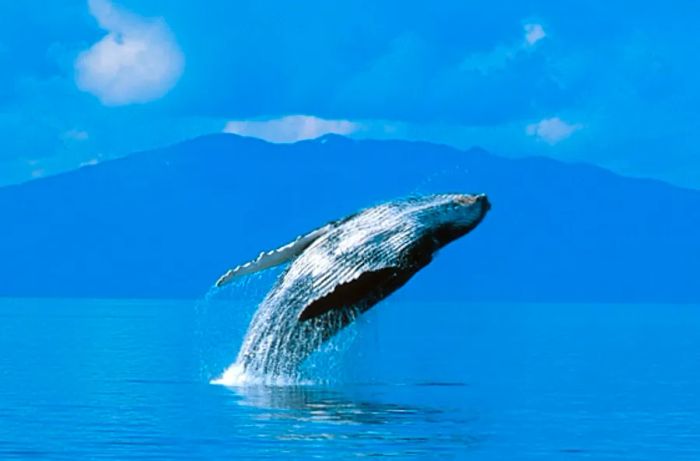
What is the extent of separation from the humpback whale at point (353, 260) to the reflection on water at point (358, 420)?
104 cm

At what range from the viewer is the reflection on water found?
1662 cm

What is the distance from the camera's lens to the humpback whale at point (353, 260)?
1873 centimetres

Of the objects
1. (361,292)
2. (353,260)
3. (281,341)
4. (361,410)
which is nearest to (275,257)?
(353,260)

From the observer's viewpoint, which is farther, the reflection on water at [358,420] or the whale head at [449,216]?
the whale head at [449,216]

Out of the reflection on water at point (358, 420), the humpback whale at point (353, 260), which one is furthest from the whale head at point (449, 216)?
the reflection on water at point (358, 420)

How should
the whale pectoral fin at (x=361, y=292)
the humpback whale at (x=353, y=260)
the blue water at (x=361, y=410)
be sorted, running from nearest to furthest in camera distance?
the blue water at (x=361, y=410) → the whale pectoral fin at (x=361, y=292) → the humpback whale at (x=353, y=260)

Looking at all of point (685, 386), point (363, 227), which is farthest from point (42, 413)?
point (685, 386)

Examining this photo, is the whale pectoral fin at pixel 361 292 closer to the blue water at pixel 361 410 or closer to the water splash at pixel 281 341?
the water splash at pixel 281 341

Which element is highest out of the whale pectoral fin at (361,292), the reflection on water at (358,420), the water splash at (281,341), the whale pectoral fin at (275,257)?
the whale pectoral fin at (275,257)

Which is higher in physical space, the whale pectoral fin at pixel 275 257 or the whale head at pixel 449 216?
the whale head at pixel 449 216

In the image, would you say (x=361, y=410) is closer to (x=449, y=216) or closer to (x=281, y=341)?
(x=281, y=341)

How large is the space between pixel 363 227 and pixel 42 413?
16.7 ft

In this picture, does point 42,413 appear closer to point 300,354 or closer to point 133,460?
point 300,354

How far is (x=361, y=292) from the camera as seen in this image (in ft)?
62.4
